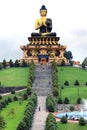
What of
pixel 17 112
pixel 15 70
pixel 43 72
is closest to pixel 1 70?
pixel 15 70

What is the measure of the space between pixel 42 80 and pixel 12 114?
25.7 meters

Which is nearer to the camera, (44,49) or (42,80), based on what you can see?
(42,80)

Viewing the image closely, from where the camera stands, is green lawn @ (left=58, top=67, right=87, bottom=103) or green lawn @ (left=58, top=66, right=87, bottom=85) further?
green lawn @ (left=58, top=66, right=87, bottom=85)

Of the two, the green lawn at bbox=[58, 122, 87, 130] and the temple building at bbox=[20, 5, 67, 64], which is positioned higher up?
the temple building at bbox=[20, 5, 67, 64]

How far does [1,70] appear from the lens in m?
89.8

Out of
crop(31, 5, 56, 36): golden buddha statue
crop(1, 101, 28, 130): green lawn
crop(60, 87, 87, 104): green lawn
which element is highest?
crop(31, 5, 56, 36): golden buddha statue

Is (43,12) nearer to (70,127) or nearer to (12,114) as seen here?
(12,114)

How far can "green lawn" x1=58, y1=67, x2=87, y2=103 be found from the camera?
227 ft

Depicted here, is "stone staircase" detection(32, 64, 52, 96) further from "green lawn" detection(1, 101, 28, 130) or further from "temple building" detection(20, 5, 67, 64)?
"green lawn" detection(1, 101, 28, 130)

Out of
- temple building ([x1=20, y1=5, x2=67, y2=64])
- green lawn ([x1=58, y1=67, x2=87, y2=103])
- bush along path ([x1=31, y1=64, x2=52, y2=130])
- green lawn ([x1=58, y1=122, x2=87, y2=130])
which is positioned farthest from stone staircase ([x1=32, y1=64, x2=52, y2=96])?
green lawn ([x1=58, y1=122, x2=87, y2=130])

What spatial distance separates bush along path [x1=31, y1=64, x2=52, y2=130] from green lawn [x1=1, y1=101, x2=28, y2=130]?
1.80 meters

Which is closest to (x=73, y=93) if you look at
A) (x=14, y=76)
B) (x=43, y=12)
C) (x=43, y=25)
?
(x=14, y=76)

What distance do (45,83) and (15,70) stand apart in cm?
1194

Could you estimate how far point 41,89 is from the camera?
75.0 metres
